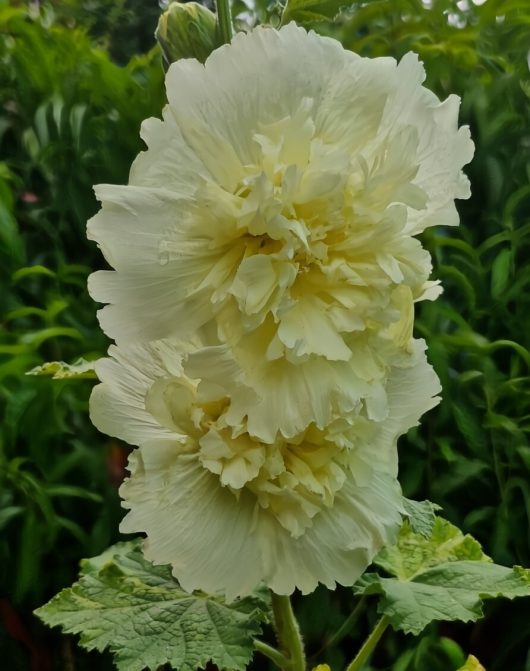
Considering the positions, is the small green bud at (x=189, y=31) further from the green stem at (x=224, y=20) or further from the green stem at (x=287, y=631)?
the green stem at (x=287, y=631)

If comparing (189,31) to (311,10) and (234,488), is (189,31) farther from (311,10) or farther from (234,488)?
(234,488)

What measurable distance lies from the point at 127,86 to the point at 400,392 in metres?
0.68

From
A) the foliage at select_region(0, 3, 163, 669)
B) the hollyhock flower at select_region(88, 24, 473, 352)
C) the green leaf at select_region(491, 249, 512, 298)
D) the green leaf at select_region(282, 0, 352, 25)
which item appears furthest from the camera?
the green leaf at select_region(491, 249, 512, 298)

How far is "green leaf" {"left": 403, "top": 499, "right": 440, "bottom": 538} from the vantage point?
437 millimetres

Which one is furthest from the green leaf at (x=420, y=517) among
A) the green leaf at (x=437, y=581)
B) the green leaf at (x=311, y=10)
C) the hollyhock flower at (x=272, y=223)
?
the green leaf at (x=311, y=10)

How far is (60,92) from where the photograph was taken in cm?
97

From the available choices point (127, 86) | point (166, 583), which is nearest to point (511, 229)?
point (127, 86)

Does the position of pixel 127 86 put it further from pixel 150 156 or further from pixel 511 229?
pixel 150 156

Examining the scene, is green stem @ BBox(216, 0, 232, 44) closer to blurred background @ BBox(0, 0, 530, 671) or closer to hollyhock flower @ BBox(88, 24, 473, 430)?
hollyhock flower @ BBox(88, 24, 473, 430)

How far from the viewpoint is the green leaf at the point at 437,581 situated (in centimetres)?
47

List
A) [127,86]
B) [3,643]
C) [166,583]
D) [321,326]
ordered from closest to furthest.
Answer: [321,326] < [166,583] < [3,643] < [127,86]

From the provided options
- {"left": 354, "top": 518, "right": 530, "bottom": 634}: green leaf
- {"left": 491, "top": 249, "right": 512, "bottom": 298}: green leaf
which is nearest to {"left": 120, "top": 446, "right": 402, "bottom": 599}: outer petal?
{"left": 354, "top": 518, "right": 530, "bottom": 634}: green leaf

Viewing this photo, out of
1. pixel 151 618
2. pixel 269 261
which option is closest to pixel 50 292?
pixel 151 618

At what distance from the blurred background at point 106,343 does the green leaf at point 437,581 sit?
245 mm
